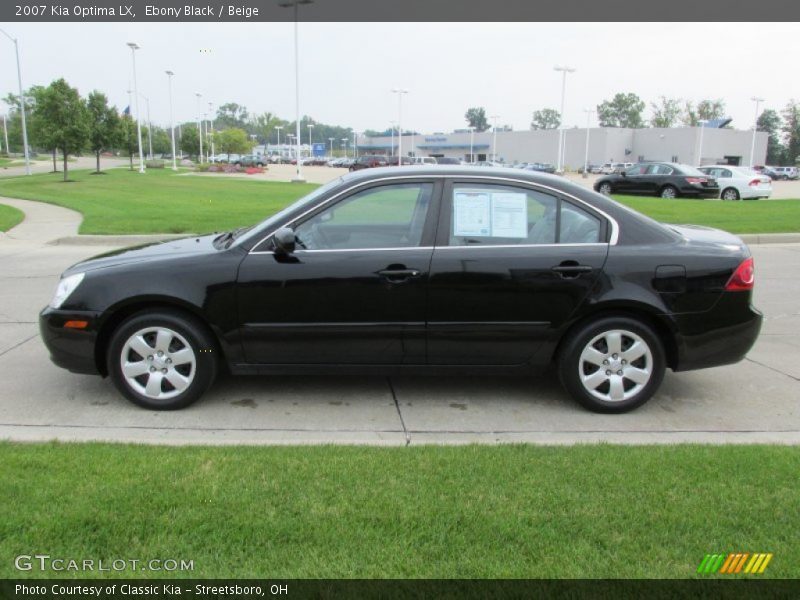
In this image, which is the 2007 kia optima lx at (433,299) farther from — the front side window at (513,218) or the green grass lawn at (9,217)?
the green grass lawn at (9,217)

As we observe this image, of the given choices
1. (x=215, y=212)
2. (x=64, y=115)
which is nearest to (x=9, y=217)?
(x=215, y=212)

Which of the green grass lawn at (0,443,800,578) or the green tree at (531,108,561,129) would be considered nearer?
the green grass lawn at (0,443,800,578)

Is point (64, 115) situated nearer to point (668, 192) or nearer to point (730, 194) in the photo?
point (668, 192)

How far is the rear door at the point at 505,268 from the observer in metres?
4.41

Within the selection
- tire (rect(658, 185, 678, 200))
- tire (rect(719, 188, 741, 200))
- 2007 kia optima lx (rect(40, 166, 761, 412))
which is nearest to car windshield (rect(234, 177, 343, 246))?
2007 kia optima lx (rect(40, 166, 761, 412))

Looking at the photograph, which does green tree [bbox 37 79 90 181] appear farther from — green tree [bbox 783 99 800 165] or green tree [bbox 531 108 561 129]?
green tree [bbox 531 108 561 129]

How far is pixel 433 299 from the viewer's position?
14.5 ft

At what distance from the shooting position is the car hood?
4551mm

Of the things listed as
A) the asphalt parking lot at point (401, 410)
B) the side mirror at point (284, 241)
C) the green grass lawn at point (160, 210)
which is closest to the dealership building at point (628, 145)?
the green grass lawn at point (160, 210)

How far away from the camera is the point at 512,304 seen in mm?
4441

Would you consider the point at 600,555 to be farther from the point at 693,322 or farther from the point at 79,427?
the point at 79,427

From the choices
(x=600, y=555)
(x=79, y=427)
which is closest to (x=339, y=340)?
(x=79, y=427)

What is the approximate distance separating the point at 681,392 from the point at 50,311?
464 cm

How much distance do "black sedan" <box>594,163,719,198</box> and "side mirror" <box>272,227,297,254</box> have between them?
23.9 m
